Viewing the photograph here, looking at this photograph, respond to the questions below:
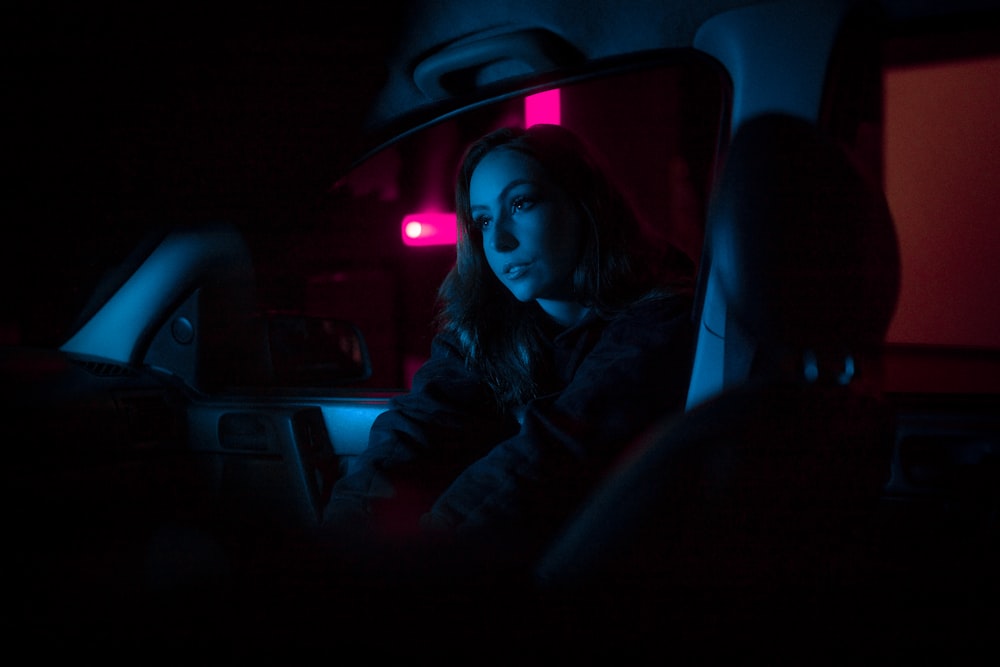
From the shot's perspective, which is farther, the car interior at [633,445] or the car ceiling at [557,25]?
Answer: the car ceiling at [557,25]

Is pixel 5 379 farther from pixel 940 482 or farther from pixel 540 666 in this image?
pixel 940 482

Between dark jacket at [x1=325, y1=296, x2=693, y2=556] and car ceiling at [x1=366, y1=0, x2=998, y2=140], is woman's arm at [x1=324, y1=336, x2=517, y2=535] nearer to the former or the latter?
dark jacket at [x1=325, y1=296, x2=693, y2=556]

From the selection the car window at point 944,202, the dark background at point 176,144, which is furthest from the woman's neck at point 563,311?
the car window at point 944,202

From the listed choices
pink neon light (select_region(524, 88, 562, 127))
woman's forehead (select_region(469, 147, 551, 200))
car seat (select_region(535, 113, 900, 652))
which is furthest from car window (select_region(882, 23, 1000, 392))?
car seat (select_region(535, 113, 900, 652))

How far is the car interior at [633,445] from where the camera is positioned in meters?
0.92

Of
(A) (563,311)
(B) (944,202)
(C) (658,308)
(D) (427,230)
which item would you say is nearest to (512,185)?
(A) (563,311)

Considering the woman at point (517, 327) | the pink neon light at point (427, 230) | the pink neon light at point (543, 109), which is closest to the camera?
the woman at point (517, 327)

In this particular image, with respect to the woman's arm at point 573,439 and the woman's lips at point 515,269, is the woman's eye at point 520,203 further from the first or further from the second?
the woman's arm at point 573,439

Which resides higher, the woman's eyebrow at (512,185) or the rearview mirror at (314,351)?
the woman's eyebrow at (512,185)

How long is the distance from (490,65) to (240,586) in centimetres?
139

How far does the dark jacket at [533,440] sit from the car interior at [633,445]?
0.24ft

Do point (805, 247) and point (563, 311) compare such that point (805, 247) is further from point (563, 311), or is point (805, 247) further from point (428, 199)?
point (428, 199)

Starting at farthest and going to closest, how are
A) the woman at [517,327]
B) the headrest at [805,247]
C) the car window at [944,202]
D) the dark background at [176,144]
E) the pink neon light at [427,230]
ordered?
1. the car window at [944,202]
2. the pink neon light at [427,230]
3. the dark background at [176,144]
4. the woman at [517,327]
5. the headrest at [805,247]

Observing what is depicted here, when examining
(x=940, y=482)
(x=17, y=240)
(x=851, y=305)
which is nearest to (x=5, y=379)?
(x=17, y=240)
